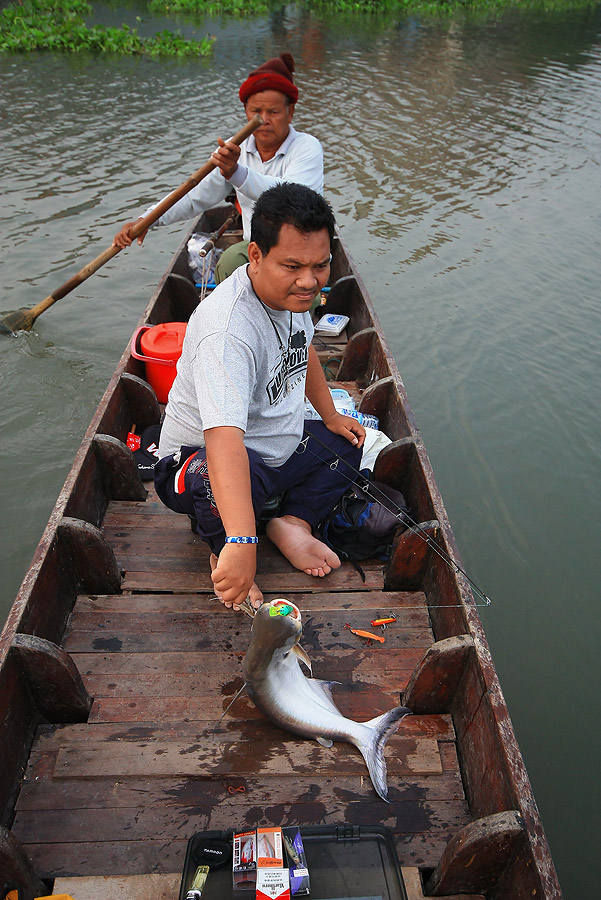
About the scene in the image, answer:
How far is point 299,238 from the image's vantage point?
7.54 ft

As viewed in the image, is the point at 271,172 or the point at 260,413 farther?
the point at 271,172

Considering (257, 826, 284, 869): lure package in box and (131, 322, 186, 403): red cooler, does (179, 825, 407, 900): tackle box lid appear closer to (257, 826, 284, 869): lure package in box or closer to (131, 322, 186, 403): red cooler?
(257, 826, 284, 869): lure package in box

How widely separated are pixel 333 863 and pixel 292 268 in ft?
7.01

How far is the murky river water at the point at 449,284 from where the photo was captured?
14.8 feet

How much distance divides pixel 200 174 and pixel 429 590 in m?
3.48

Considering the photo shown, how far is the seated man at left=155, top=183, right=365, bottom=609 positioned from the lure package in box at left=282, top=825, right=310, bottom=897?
31.5 inches

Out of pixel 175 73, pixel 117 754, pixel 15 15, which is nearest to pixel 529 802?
pixel 117 754

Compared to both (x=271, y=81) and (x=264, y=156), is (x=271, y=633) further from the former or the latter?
(x=264, y=156)

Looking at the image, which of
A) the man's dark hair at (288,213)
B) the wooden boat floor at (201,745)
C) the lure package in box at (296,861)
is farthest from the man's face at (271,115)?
the lure package in box at (296,861)

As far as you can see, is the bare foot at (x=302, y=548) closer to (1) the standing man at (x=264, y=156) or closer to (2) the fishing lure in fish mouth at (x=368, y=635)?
(2) the fishing lure in fish mouth at (x=368, y=635)

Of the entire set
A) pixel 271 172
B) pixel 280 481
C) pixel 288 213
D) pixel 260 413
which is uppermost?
pixel 288 213

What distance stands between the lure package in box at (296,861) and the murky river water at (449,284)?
1908mm

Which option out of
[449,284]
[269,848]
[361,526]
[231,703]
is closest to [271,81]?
[361,526]

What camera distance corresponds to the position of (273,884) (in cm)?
194
